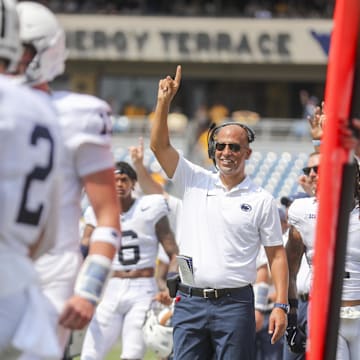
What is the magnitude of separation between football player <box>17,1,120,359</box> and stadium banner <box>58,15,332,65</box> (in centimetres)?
2787

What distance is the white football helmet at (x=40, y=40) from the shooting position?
438 centimetres

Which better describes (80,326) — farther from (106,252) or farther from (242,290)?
(242,290)

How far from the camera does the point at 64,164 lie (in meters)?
4.29

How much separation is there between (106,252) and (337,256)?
1.00 m

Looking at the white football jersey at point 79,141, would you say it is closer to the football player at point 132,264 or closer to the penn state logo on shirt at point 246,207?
the penn state logo on shirt at point 246,207

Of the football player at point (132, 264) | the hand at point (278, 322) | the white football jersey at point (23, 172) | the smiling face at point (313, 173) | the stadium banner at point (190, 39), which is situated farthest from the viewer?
the stadium banner at point (190, 39)

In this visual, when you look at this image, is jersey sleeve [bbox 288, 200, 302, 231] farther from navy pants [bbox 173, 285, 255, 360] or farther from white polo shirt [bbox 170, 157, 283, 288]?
navy pants [bbox 173, 285, 255, 360]

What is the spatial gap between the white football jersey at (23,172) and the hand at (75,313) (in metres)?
0.28

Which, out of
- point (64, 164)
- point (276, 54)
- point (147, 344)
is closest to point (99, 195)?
point (64, 164)

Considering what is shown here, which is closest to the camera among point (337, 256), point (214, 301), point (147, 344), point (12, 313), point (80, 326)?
point (12, 313)

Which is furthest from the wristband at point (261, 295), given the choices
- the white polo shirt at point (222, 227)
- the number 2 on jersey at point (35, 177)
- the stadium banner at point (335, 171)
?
the number 2 on jersey at point (35, 177)

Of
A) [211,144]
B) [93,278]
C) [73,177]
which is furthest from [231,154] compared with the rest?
[93,278]

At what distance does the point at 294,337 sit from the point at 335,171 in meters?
2.55

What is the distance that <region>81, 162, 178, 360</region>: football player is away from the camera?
354 inches
